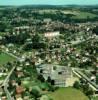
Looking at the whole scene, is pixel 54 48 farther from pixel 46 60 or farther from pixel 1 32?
pixel 1 32

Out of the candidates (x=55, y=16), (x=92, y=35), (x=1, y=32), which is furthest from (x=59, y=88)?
(x=55, y=16)

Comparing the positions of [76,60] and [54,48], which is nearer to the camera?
[76,60]

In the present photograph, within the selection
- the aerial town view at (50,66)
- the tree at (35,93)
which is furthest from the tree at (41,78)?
the tree at (35,93)

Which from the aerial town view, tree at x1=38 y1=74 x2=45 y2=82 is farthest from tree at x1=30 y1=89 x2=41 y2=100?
tree at x1=38 y1=74 x2=45 y2=82

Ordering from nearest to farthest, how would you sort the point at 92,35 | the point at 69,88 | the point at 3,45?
1. the point at 69,88
2. the point at 3,45
3. the point at 92,35

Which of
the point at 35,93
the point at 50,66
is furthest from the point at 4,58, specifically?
the point at 35,93

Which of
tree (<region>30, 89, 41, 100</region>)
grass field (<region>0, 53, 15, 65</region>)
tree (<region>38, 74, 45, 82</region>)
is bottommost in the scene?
grass field (<region>0, 53, 15, 65</region>)

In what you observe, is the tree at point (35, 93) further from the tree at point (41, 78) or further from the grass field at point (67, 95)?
the tree at point (41, 78)

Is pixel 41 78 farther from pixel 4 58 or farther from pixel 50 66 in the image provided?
pixel 4 58

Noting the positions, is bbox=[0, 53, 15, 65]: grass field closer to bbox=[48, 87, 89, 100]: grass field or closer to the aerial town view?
the aerial town view
